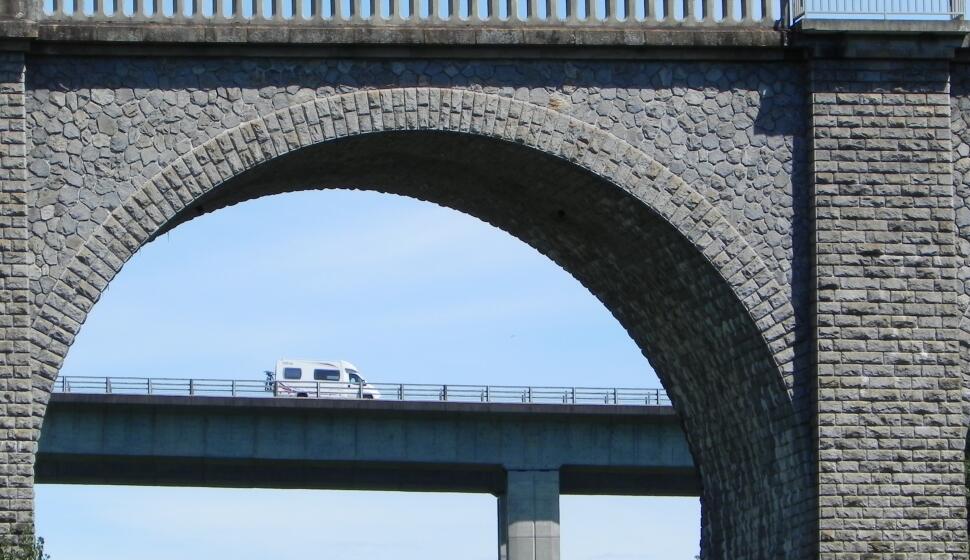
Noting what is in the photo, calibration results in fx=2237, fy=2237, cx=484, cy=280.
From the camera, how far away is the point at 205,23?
27.2m

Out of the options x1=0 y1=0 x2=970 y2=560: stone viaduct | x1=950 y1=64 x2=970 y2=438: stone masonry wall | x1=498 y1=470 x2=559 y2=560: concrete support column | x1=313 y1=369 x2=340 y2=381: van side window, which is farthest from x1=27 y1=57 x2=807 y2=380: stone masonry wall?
x1=313 y1=369 x2=340 y2=381: van side window

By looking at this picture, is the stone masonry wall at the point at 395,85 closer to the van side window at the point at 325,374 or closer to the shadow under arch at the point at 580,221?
the shadow under arch at the point at 580,221

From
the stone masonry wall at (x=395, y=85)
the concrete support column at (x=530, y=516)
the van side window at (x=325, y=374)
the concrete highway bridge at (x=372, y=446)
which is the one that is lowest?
the concrete support column at (x=530, y=516)

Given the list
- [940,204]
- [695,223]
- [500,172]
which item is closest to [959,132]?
[940,204]

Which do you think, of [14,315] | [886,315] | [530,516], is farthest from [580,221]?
[530,516]

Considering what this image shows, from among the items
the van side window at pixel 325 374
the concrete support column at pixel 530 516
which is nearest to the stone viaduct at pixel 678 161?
the concrete support column at pixel 530 516

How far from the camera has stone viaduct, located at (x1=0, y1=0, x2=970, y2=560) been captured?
2662 cm

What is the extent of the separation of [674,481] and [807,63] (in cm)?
2894

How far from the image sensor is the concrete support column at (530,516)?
53.8m

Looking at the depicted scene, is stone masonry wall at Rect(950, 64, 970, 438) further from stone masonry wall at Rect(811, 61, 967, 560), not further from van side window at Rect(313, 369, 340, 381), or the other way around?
van side window at Rect(313, 369, 340, 381)

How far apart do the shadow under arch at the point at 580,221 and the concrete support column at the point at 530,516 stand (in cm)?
2344

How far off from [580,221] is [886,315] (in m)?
4.30

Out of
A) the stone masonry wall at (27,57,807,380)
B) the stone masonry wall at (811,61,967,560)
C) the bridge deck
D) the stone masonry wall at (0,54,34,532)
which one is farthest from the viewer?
the bridge deck

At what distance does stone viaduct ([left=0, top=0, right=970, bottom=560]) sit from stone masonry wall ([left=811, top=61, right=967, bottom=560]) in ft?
0.09
